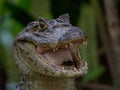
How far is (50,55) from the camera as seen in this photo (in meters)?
2.57

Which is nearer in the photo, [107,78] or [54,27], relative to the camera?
[54,27]

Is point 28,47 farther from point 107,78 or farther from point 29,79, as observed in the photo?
point 107,78

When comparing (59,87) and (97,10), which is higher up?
(97,10)

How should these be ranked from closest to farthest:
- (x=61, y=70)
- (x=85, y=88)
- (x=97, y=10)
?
(x=61, y=70), (x=97, y=10), (x=85, y=88)

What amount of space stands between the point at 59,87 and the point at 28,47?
276 millimetres

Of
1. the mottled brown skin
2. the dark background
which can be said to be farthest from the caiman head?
the dark background

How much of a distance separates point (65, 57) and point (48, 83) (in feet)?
0.69

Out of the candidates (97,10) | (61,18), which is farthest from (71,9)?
(61,18)

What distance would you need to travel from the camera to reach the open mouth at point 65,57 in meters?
2.49

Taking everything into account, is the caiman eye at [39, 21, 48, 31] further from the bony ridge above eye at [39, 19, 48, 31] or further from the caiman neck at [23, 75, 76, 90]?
the caiman neck at [23, 75, 76, 90]

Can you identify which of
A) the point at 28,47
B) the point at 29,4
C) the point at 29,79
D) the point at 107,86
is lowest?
the point at 107,86

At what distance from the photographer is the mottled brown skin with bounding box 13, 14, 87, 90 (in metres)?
2.45

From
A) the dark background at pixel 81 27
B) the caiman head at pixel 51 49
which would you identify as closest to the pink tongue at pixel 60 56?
the caiman head at pixel 51 49

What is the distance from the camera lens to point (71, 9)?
463 centimetres
